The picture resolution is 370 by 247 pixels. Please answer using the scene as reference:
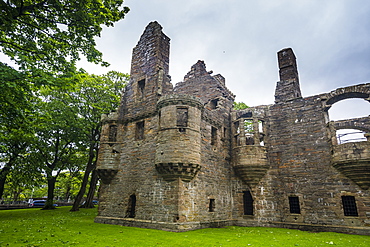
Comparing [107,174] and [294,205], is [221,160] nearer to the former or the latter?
[294,205]

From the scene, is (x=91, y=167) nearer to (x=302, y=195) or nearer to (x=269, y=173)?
(x=269, y=173)

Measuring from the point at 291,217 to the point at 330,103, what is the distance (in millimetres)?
8654

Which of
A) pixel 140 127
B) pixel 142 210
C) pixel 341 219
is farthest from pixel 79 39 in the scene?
pixel 341 219

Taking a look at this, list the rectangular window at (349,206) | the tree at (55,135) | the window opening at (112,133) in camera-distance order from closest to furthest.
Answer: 1. the rectangular window at (349,206)
2. the window opening at (112,133)
3. the tree at (55,135)

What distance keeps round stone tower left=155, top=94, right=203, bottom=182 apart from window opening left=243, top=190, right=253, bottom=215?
19.3 feet

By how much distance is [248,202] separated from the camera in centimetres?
1909

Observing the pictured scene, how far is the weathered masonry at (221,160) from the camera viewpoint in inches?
596

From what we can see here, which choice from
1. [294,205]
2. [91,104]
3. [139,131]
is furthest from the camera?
[91,104]

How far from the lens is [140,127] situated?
60.6 ft

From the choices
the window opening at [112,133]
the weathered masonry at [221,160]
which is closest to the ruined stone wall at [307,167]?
the weathered masonry at [221,160]

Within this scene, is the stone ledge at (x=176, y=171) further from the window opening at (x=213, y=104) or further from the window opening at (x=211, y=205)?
the window opening at (x=213, y=104)

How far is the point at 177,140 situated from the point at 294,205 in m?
9.87

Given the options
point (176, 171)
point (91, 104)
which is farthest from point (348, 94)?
point (91, 104)

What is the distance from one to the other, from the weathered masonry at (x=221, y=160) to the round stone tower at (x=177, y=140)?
2.5 inches
